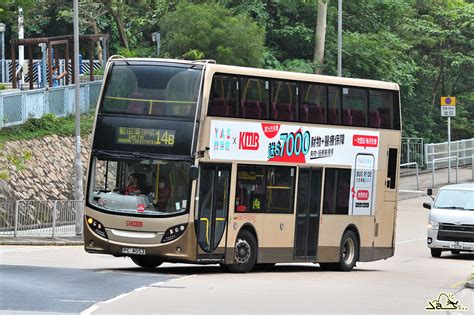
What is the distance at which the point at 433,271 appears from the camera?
29828 millimetres

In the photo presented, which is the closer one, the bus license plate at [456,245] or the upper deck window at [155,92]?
the upper deck window at [155,92]

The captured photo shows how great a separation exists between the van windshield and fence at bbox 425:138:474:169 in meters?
22.2

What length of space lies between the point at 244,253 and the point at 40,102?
76.5ft

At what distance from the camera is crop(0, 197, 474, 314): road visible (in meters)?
17.8

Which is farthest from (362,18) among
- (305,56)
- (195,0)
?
(195,0)

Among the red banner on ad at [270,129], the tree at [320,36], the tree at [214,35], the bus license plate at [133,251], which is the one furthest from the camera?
the tree at [320,36]

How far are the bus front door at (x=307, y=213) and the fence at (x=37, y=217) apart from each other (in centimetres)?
1288

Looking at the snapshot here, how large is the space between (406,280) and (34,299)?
9.90 metres

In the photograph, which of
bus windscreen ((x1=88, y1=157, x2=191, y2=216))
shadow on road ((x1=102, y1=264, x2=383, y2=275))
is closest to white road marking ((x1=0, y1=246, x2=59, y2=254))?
shadow on road ((x1=102, y1=264, x2=383, y2=275))

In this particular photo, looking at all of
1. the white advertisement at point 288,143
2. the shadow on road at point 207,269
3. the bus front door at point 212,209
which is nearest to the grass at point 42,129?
the shadow on road at point 207,269

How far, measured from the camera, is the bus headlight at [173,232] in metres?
24.1

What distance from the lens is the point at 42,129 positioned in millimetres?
46062

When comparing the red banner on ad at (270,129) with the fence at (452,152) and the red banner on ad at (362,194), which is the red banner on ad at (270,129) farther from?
the fence at (452,152)

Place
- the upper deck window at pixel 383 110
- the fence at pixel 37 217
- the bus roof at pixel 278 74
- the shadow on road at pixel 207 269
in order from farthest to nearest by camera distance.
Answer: the fence at pixel 37 217, the upper deck window at pixel 383 110, the shadow on road at pixel 207 269, the bus roof at pixel 278 74
